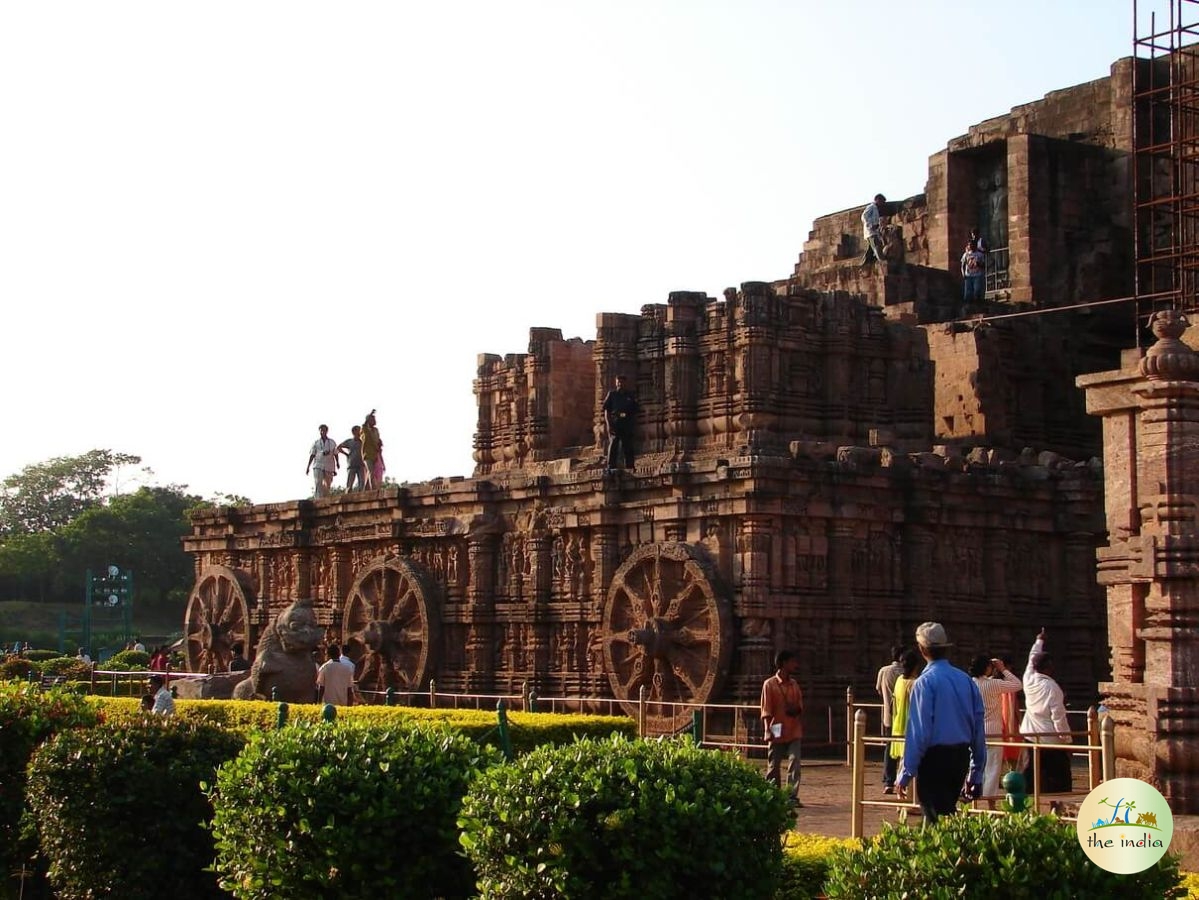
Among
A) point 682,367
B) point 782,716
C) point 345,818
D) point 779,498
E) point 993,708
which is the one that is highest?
point 682,367

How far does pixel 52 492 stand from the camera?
92.5m

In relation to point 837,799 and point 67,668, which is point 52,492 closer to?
point 67,668

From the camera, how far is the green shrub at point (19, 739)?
1324 centimetres

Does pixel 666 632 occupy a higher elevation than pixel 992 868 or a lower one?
higher

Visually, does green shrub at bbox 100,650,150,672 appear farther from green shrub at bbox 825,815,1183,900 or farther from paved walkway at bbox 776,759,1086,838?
green shrub at bbox 825,815,1183,900

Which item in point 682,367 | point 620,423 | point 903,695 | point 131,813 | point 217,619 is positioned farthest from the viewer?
point 217,619

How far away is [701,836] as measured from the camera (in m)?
8.66

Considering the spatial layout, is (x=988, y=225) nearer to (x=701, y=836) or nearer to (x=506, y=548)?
(x=506, y=548)

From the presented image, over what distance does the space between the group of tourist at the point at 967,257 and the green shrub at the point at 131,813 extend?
2183 centimetres

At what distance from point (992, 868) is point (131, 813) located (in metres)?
6.43

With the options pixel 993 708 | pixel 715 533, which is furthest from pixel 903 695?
pixel 715 533

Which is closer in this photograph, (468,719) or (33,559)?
(468,719)

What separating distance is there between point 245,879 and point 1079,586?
18.0 metres

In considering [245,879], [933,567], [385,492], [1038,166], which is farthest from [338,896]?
[1038,166]
